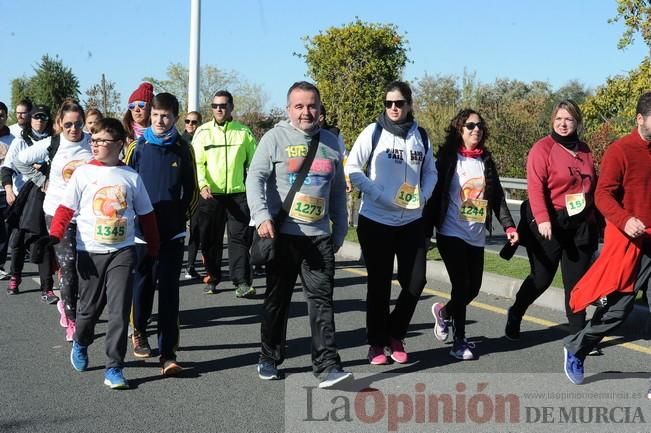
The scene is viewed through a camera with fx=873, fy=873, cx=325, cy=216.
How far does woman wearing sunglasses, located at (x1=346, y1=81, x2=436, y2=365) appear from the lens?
611 centimetres

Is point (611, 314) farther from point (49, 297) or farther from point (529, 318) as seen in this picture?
point (49, 297)

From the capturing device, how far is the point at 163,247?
19.7 ft

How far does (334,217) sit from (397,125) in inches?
32.9

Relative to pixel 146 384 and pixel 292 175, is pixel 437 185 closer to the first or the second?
pixel 292 175

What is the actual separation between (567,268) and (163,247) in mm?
3020

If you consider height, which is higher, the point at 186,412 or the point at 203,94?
the point at 203,94

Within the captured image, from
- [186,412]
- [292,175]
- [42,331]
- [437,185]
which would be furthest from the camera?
[42,331]

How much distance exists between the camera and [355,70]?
1394cm

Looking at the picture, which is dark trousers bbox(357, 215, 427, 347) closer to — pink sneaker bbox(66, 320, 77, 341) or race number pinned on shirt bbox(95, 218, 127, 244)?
race number pinned on shirt bbox(95, 218, 127, 244)

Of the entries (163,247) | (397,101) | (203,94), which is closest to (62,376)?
(163,247)

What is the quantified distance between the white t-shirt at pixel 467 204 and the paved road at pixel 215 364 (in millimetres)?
914

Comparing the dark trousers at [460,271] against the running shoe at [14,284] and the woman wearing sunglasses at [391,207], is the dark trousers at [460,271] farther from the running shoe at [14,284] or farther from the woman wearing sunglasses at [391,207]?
the running shoe at [14,284]

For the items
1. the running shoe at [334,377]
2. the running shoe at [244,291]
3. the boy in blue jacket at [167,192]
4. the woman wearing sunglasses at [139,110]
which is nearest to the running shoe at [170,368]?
the boy in blue jacket at [167,192]

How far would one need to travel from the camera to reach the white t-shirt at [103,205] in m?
5.58
